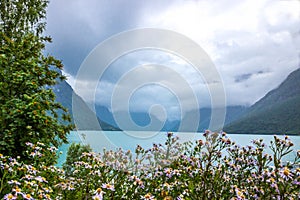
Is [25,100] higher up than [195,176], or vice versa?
[25,100]

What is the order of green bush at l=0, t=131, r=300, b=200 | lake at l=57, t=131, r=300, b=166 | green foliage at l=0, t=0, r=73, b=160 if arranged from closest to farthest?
green bush at l=0, t=131, r=300, b=200, lake at l=57, t=131, r=300, b=166, green foliage at l=0, t=0, r=73, b=160

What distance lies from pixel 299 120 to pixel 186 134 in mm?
66847

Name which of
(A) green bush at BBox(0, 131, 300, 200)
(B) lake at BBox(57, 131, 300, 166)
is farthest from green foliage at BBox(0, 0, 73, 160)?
(A) green bush at BBox(0, 131, 300, 200)

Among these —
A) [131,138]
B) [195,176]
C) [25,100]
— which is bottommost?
[195,176]

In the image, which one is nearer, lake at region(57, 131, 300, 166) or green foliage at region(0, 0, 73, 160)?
lake at region(57, 131, 300, 166)

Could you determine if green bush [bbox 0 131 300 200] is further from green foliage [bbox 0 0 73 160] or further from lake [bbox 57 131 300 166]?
green foliage [bbox 0 0 73 160]

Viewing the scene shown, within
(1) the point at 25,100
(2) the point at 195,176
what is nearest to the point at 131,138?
(2) the point at 195,176

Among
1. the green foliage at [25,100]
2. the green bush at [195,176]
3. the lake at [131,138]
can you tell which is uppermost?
the green foliage at [25,100]

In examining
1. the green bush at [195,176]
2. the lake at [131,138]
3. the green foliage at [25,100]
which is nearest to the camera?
the green bush at [195,176]

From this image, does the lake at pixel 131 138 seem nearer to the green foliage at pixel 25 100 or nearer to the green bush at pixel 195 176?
the green bush at pixel 195 176

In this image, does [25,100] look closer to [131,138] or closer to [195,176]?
[131,138]

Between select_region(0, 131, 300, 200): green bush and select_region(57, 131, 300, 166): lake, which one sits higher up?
select_region(57, 131, 300, 166): lake

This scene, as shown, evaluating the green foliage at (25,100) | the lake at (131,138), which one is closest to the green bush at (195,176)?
the lake at (131,138)

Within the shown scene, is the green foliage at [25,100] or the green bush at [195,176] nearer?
the green bush at [195,176]
